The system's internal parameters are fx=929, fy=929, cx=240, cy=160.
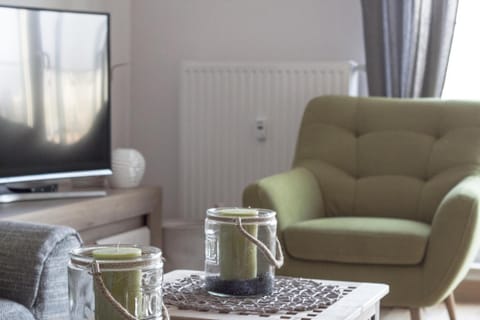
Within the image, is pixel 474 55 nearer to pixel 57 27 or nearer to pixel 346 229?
pixel 346 229

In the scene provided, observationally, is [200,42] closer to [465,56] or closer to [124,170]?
[124,170]

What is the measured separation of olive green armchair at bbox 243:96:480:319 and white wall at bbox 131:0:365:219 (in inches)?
24.7

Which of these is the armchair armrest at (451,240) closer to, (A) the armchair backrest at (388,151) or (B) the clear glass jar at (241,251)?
(A) the armchair backrest at (388,151)

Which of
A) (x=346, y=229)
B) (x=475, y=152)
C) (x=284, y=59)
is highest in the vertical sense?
(x=284, y=59)

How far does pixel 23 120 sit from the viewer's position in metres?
3.48

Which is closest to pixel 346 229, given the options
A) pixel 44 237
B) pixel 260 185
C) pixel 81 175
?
pixel 260 185

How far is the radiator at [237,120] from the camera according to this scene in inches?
169

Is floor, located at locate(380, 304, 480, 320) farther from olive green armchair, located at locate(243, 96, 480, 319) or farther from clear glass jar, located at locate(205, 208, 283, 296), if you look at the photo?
clear glass jar, located at locate(205, 208, 283, 296)

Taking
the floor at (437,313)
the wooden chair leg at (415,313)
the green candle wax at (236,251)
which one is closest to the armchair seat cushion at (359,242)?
the wooden chair leg at (415,313)

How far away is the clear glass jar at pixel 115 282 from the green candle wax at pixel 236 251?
360mm

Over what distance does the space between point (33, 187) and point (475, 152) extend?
1700 mm

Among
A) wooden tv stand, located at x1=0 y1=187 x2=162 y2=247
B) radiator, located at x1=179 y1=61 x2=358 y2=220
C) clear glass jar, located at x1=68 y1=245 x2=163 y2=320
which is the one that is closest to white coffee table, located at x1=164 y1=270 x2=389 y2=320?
clear glass jar, located at x1=68 y1=245 x2=163 y2=320

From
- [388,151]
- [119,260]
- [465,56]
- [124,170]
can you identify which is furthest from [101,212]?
[119,260]

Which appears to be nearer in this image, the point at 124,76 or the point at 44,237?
the point at 44,237
